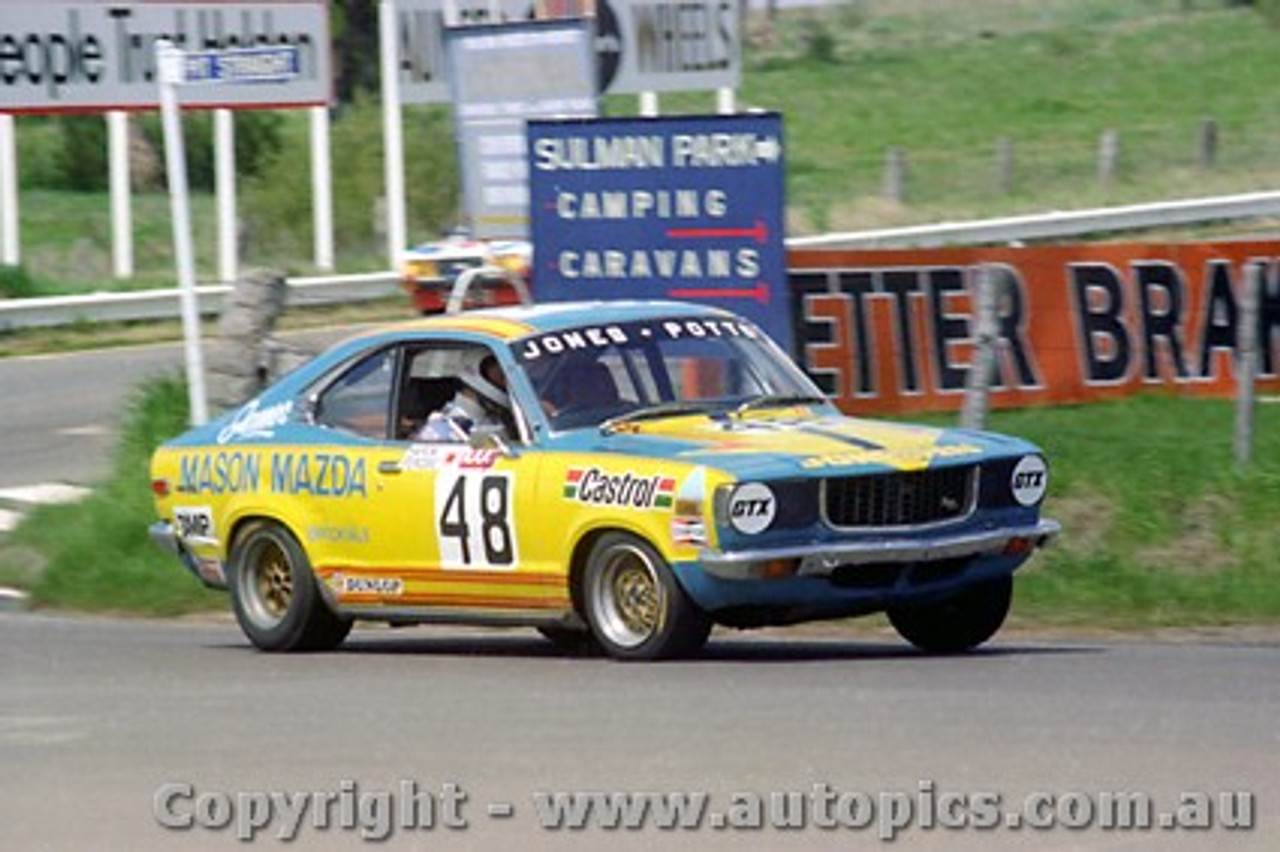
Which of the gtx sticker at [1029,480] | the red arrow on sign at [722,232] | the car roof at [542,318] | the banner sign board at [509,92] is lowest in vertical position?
the gtx sticker at [1029,480]

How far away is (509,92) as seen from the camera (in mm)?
20516

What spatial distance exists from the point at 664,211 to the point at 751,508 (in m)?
6.51

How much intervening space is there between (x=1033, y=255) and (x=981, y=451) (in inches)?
321

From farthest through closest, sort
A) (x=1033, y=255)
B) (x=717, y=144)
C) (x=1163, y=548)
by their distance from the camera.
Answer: (x=1033, y=255) < (x=717, y=144) < (x=1163, y=548)

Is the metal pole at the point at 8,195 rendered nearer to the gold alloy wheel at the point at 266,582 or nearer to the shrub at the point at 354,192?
the shrub at the point at 354,192

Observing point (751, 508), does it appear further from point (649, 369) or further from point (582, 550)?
point (649, 369)

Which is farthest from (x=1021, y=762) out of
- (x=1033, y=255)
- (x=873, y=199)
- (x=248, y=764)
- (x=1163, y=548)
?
(x=873, y=199)

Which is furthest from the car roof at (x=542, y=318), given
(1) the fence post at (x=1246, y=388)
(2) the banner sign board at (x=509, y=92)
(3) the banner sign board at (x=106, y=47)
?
(3) the banner sign board at (x=106, y=47)

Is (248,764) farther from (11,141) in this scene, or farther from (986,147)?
(986,147)

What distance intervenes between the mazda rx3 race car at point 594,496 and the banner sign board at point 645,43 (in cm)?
2435

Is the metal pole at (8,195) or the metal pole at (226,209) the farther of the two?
the metal pole at (8,195)

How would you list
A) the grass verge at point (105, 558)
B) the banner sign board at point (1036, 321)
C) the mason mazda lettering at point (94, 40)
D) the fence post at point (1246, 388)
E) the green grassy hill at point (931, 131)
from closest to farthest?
1. the fence post at point (1246, 388)
2. the grass verge at point (105, 558)
3. the banner sign board at point (1036, 321)
4. the mason mazda lettering at point (94, 40)
5. the green grassy hill at point (931, 131)

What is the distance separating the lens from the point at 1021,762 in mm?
9148

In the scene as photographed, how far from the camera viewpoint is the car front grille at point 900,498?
11719 mm
